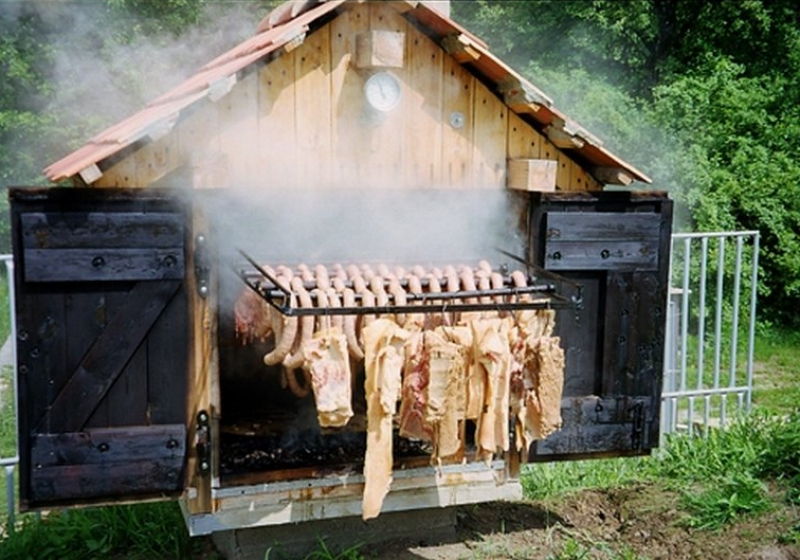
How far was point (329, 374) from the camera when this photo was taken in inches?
217

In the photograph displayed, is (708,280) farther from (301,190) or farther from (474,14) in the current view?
(301,190)

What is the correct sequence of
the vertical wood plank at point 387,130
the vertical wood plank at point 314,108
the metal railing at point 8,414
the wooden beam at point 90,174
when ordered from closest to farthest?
the wooden beam at point 90,174, the vertical wood plank at point 314,108, the vertical wood plank at point 387,130, the metal railing at point 8,414

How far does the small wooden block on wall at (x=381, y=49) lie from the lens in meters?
5.67

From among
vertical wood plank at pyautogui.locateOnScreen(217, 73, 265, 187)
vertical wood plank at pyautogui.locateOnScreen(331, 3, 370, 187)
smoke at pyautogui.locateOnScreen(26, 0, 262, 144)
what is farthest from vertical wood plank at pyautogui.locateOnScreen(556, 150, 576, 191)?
smoke at pyautogui.locateOnScreen(26, 0, 262, 144)

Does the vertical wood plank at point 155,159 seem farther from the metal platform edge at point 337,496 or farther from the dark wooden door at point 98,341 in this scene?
the metal platform edge at point 337,496

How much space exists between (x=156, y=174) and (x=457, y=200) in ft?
7.32

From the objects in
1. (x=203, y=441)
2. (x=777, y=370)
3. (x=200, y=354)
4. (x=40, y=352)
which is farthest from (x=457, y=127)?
(x=777, y=370)

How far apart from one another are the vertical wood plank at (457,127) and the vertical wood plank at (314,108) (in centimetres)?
81

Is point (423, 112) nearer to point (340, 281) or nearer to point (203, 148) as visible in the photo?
point (340, 281)

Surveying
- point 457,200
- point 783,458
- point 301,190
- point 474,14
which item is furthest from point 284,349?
point 474,14

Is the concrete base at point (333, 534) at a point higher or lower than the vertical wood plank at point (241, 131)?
lower

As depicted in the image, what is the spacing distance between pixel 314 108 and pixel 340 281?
109 cm

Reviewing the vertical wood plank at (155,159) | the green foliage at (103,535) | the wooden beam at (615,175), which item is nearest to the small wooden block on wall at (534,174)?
the wooden beam at (615,175)

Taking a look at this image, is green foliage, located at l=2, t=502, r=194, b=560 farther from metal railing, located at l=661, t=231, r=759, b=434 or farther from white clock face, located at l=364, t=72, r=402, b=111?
metal railing, located at l=661, t=231, r=759, b=434
